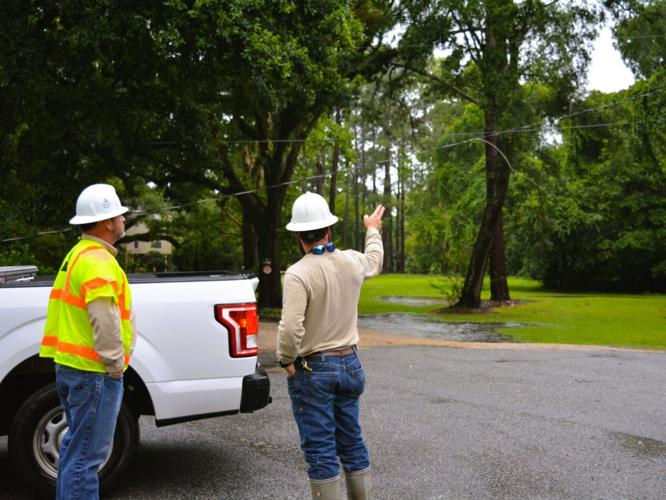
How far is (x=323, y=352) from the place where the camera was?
13.0 ft

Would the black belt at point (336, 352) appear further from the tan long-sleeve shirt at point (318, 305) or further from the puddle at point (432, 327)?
the puddle at point (432, 327)

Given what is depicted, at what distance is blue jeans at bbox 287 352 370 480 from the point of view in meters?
3.89

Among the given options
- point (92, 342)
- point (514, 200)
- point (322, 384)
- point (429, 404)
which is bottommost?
point (429, 404)

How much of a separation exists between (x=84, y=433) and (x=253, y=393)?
4.97 feet

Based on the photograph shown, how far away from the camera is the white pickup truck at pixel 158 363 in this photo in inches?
187

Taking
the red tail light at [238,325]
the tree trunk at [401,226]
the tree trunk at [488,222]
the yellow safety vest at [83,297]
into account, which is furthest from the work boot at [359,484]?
the tree trunk at [401,226]

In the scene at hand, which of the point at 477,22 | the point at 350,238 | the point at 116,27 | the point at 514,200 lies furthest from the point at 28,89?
the point at 350,238

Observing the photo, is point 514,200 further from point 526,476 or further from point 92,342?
point 92,342

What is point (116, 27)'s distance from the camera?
13000 mm

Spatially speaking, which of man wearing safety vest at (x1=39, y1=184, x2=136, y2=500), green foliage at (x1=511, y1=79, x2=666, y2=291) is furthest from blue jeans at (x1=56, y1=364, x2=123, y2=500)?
green foliage at (x1=511, y1=79, x2=666, y2=291)

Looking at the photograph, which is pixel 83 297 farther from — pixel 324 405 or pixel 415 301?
pixel 415 301

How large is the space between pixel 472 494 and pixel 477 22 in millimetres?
20057

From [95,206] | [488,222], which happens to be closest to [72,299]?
[95,206]

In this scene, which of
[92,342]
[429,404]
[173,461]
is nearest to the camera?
[92,342]
